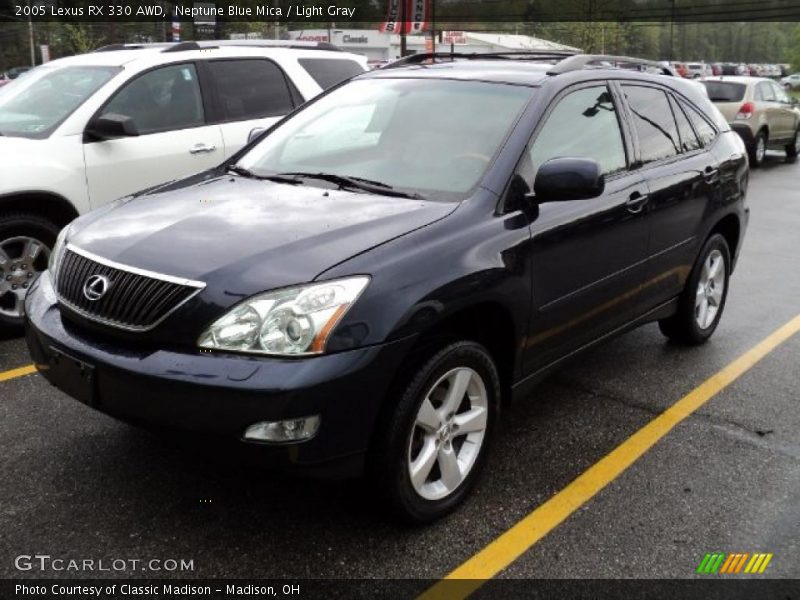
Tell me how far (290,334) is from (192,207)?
102 cm

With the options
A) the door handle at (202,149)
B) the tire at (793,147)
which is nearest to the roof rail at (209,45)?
the door handle at (202,149)

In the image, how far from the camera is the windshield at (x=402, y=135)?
11.2 ft

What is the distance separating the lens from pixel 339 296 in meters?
2.58

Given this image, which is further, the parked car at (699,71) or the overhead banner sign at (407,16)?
the parked car at (699,71)

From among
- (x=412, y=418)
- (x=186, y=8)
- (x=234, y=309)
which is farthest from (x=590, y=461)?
(x=186, y=8)

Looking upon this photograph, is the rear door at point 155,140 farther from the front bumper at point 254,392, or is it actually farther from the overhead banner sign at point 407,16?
the overhead banner sign at point 407,16

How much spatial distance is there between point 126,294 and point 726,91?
15330 millimetres

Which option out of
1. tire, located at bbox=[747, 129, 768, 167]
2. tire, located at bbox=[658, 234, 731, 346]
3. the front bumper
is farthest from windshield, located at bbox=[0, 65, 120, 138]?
tire, located at bbox=[747, 129, 768, 167]

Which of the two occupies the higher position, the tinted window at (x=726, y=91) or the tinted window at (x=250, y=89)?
the tinted window at (x=250, y=89)

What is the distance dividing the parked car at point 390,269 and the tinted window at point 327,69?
2606 millimetres

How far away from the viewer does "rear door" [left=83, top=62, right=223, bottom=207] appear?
534 centimetres

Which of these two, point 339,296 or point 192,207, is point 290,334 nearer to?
point 339,296

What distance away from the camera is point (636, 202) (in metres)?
3.93

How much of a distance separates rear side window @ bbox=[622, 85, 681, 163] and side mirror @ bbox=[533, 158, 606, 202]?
1100mm
